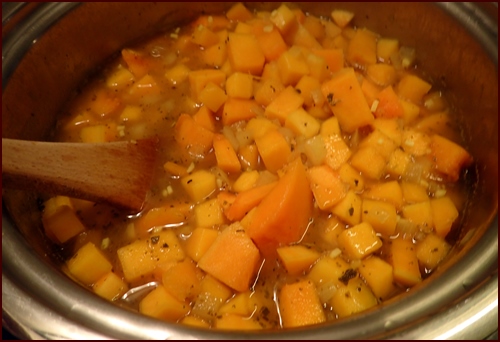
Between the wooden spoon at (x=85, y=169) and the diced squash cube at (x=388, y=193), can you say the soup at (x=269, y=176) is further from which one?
the wooden spoon at (x=85, y=169)

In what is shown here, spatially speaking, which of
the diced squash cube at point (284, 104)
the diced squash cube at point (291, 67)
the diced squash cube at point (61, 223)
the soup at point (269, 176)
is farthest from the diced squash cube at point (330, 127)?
the diced squash cube at point (61, 223)

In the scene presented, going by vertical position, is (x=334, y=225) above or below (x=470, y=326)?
below

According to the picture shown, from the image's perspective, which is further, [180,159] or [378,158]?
[180,159]

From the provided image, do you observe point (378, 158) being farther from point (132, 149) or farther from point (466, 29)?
point (132, 149)

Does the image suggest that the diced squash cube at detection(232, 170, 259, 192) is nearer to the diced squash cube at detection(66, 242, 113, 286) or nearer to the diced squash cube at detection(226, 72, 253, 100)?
the diced squash cube at detection(226, 72, 253, 100)

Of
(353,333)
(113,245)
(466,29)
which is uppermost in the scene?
(466,29)

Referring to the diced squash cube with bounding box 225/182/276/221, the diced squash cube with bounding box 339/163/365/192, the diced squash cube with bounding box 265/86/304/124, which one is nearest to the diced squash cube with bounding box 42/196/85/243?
the diced squash cube with bounding box 225/182/276/221

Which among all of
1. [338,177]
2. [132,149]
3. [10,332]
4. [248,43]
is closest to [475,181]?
[338,177]
